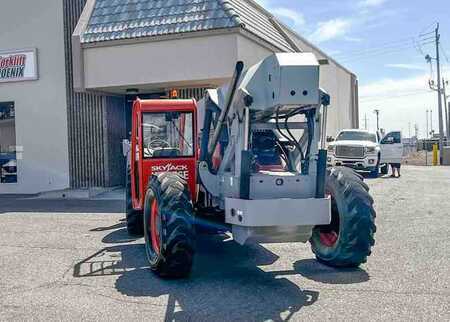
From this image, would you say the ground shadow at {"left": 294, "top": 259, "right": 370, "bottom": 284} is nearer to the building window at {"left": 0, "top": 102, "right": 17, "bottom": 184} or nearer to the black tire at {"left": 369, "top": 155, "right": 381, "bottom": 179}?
the building window at {"left": 0, "top": 102, "right": 17, "bottom": 184}

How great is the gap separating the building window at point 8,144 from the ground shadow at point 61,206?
285cm

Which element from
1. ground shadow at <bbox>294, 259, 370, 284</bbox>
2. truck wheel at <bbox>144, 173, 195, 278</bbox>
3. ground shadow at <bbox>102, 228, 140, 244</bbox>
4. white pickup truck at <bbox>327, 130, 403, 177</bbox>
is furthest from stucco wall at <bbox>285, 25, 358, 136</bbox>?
truck wheel at <bbox>144, 173, 195, 278</bbox>

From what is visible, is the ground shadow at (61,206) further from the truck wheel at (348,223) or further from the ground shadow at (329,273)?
the truck wheel at (348,223)

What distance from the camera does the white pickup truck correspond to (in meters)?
24.8

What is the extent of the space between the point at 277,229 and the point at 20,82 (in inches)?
652

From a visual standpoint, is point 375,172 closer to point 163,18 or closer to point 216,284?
point 163,18

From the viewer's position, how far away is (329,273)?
A: 716 cm

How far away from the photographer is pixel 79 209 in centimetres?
1491

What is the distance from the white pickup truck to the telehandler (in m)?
16.7

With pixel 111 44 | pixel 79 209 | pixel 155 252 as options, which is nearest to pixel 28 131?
pixel 111 44

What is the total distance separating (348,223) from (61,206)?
10.9m

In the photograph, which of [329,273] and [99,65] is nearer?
[329,273]

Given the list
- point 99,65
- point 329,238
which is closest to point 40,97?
point 99,65

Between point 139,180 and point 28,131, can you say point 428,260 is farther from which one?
point 28,131
